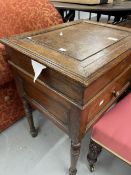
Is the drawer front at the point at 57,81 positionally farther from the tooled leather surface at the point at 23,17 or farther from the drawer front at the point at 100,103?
the tooled leather surface at the point at 23,17

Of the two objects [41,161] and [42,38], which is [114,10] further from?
[41,161]

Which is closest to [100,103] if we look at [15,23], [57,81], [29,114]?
[57,81]

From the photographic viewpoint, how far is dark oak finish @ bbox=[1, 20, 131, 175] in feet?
1.88

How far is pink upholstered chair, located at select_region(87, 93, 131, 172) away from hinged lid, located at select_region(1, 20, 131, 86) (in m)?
0.29

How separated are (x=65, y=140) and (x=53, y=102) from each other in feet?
1.71

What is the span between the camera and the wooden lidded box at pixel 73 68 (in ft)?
1.88

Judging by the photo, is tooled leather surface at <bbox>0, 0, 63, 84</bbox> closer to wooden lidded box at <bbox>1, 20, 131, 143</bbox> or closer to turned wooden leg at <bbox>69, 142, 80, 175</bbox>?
wooden lidded box at <bbox>1, 20, 131, 143</bbox>

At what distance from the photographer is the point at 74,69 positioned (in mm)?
559

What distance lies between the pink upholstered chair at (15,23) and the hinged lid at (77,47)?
0.87 ft

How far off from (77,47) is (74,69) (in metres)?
0.18

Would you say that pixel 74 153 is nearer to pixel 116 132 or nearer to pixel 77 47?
pixel 116 132

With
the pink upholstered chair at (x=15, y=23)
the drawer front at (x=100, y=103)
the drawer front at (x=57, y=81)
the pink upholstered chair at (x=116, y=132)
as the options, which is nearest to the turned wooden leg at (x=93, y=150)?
the pink upholstered chair at (x=116, y=132)

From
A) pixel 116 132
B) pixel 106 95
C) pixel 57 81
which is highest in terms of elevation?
pixel 57 81

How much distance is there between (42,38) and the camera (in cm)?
78
